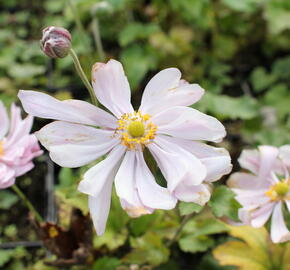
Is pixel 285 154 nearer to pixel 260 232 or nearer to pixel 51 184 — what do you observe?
pixel 260 232

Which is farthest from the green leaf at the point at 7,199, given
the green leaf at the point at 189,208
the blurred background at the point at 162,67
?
the green leaf at the point at 189,208

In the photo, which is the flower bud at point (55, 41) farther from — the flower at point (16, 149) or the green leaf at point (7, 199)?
the green leaf at point (7, 199)

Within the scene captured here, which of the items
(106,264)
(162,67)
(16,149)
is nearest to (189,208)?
(106,264)

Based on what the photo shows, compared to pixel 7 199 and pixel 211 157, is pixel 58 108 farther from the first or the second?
pixel 7 199

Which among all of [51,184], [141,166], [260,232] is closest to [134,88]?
[51,184]

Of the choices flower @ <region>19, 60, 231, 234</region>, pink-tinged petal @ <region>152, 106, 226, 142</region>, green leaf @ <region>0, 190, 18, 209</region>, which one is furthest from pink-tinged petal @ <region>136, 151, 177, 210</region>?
green leaf @ <region>0, 190, 18, 209</region>

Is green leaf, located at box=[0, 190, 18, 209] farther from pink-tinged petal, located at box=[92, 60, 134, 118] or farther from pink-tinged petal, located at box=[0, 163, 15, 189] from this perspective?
pink-tinged petal, located at box=[92, 60, 134, 118]
